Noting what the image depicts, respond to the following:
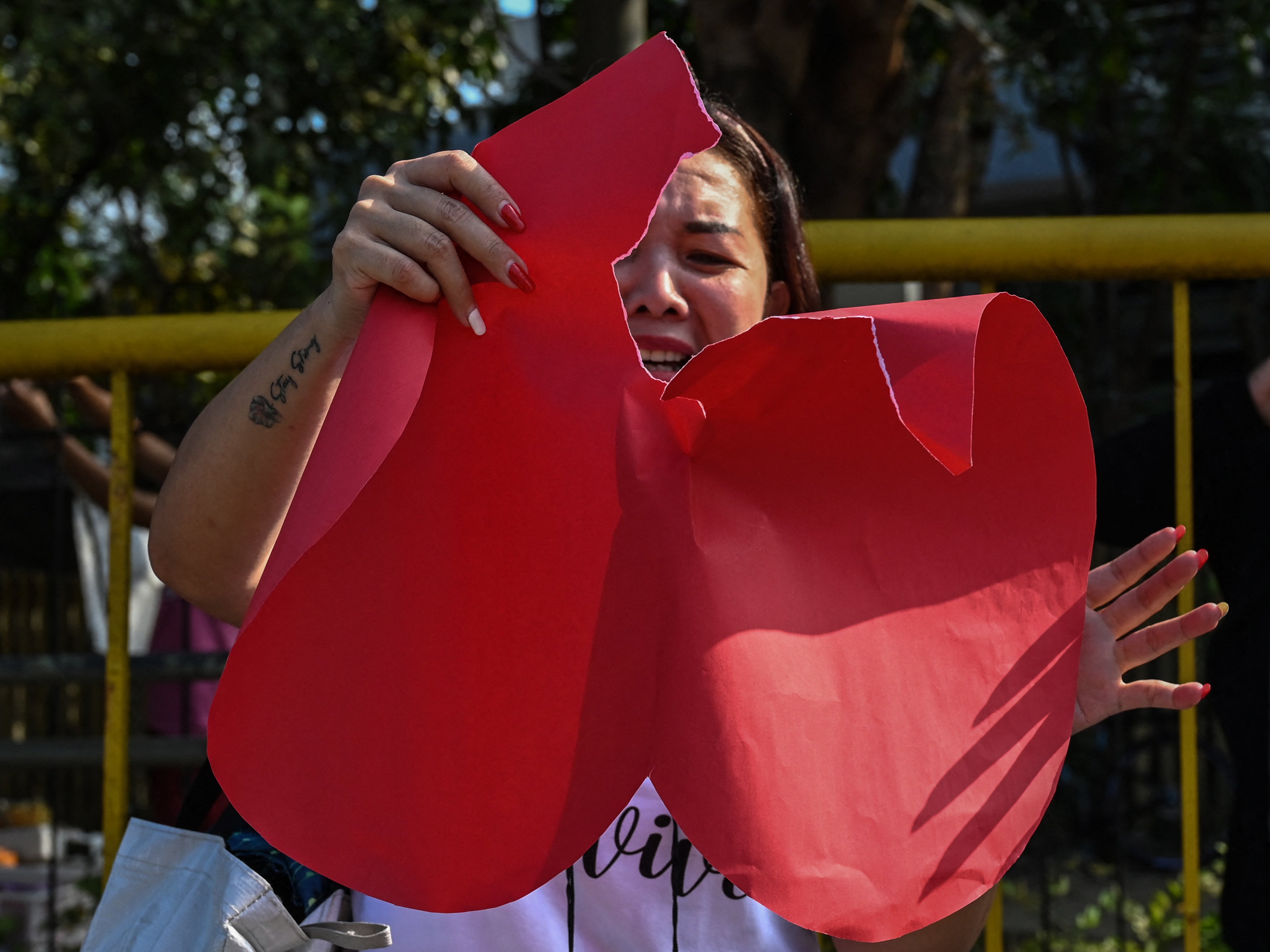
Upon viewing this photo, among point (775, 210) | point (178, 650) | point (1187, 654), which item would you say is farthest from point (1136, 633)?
point (178, 650)

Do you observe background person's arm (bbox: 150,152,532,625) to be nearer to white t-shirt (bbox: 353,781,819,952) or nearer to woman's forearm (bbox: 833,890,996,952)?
white t-shirt (bbox: 353,781,819,952)

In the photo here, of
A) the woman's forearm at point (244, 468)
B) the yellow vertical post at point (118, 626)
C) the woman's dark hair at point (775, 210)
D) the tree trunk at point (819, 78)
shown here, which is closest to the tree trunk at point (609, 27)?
the tree trunk at point (819, 78)

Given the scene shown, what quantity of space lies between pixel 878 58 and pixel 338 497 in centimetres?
277

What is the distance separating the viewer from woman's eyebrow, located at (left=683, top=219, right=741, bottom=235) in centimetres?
141

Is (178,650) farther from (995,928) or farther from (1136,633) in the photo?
(1136,633)

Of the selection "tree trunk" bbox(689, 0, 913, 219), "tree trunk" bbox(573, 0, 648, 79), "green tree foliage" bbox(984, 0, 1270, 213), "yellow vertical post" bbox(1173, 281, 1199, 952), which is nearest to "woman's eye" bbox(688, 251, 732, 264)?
"yellow vertical post" bbox(1173, 281, 1199, 952)

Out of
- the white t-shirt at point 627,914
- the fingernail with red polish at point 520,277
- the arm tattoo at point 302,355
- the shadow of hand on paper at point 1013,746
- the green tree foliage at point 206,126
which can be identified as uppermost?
the green tree foliage at point 206,126

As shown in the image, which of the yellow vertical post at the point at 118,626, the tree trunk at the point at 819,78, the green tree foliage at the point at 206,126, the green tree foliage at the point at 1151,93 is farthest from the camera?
the green tree foliage at the point at 1151,93

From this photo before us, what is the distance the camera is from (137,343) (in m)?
1.76

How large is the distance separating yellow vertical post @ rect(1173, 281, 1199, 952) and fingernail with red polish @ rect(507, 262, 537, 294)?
1.04 meters

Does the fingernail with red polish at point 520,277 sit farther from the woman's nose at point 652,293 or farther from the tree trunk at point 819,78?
the tree trunk at point 819,78

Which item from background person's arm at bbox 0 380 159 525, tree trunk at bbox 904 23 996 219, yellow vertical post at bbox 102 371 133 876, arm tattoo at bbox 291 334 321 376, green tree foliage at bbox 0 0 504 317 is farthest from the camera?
green tree foliage at bbox 0 0 504 317

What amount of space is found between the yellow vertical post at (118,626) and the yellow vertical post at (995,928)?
1.17 metres

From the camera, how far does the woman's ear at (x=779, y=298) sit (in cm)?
163
